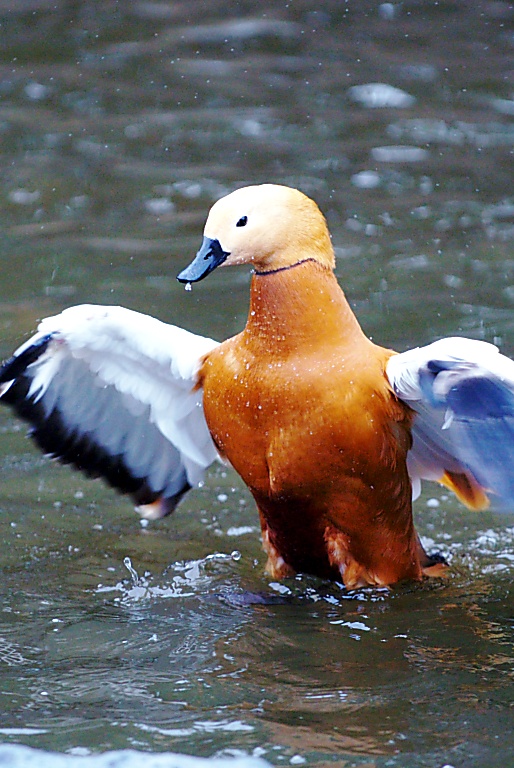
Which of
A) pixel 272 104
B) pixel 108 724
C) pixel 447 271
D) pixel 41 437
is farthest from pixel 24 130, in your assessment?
pixel 108 724

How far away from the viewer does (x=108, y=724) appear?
3.10 metres

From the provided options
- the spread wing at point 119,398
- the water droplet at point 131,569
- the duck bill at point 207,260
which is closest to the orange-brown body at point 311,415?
the duck bill at point 207,260

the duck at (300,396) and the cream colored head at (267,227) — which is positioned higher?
the cream colored head at (267,227)

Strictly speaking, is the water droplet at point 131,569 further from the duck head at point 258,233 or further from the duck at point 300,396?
the duck head at point 258,233

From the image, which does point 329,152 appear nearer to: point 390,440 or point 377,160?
point 377,160

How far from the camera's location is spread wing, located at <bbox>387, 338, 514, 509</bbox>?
3613 mm

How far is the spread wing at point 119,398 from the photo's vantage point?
4.38 m

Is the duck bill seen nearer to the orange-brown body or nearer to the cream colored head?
the cream colored head

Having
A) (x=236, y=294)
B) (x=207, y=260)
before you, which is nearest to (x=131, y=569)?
(x=207, y=260)

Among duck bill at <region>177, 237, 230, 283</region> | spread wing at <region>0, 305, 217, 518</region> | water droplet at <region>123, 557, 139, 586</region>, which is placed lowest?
water droplet at <region>123, 557, 139, 586</region>

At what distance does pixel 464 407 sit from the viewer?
379 cm

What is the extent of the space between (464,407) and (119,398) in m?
1.49

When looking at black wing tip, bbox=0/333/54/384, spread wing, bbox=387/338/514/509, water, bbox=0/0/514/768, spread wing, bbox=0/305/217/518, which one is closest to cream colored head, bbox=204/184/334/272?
spread wing, bbox=387/338/514/509

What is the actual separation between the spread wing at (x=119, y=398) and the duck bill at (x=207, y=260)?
54 cm
